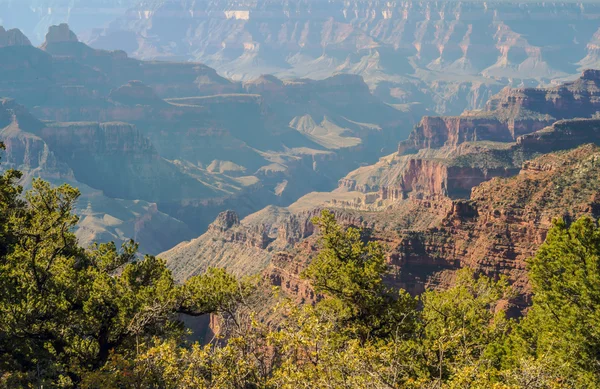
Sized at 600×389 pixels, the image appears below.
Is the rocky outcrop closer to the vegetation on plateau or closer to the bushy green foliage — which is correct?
the vegetation on plateau

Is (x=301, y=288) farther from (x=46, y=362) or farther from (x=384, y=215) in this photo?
(x=46, y=362)

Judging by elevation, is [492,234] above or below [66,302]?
below

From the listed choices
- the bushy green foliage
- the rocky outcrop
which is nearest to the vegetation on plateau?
the bushy green foliage

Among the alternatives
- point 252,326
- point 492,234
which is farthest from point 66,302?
point 492,234

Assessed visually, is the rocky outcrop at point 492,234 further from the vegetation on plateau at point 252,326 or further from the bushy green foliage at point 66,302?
the bushy green foliage at point 66,302

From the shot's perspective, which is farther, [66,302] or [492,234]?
[492,234]

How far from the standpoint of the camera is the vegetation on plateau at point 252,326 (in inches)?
1192

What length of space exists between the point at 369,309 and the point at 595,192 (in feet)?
155

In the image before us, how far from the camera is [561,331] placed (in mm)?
36250

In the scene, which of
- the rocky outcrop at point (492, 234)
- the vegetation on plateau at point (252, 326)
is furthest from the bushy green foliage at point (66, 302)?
the rocky outcrop at point (492, 234)

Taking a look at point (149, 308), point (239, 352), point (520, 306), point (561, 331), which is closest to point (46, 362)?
point (149, 308)

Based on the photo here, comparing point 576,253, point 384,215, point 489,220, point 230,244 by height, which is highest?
point 576,253

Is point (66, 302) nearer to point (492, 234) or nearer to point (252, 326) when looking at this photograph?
point (252, 326)

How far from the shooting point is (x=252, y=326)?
3284 cm
